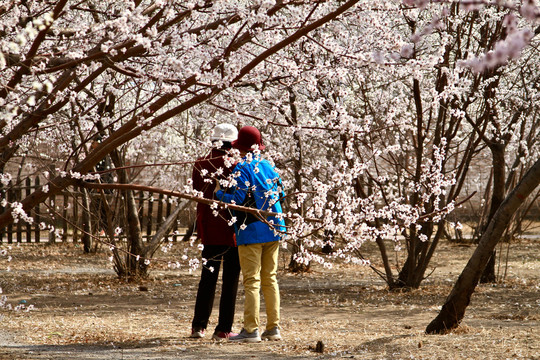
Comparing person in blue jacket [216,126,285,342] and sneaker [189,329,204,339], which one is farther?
sneaker [189,329,204,339]

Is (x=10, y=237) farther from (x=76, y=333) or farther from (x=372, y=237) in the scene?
(x=372, y=237)

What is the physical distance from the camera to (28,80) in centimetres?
618

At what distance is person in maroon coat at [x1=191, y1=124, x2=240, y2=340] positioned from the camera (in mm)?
5586

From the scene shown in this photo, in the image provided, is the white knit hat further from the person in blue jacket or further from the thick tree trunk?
the thick tree trunk

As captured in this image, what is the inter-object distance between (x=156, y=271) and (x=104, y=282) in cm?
168

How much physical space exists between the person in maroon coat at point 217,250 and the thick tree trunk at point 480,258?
70.0 inches

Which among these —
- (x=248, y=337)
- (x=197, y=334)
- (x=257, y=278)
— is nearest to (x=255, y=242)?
(x=257, y=278)

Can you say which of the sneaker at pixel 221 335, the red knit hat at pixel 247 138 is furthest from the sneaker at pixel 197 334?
the red knit hat at pixel 247 138


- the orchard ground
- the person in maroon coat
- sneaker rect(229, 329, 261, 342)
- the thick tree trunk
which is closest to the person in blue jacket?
sneaker rect(229, 329, 261, 342)

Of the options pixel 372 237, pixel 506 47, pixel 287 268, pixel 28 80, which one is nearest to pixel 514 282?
pixel 287 268

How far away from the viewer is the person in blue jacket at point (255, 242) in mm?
5410

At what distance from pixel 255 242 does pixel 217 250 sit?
1.39 ft

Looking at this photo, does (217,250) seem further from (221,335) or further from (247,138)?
(247,138)

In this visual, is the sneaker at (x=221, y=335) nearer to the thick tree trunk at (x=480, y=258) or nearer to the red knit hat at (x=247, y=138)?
the red knit hat at (x=247, y=138)
